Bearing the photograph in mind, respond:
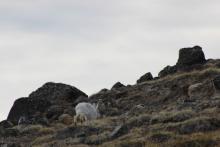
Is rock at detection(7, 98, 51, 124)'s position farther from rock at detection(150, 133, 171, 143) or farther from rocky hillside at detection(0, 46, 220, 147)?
rock at detection(150, 133, 171, 143)

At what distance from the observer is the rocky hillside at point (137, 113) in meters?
25.0

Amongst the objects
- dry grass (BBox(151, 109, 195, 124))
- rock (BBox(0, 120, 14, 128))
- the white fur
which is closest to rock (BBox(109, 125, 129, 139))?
dry grass (BBox(151, 109, 195, 124))

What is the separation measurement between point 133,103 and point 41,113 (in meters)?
7.34

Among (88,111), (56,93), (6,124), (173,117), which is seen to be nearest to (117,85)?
(56,93)

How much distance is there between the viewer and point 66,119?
44.3m

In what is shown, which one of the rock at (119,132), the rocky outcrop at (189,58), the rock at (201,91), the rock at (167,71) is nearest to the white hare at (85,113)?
the rock at (201,91)

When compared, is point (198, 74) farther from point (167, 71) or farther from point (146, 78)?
point (146, 78)

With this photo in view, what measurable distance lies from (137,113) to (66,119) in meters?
7.16

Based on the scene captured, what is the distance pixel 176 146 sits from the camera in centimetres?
2202

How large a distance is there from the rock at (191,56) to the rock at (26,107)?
575 inches

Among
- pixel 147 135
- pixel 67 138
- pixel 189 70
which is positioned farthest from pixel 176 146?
pixel 189 70

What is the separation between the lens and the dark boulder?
188 feet

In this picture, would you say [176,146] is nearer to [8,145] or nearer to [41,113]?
[8,145]

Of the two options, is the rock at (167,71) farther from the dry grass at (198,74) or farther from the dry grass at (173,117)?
the dry grass at (173,117)
